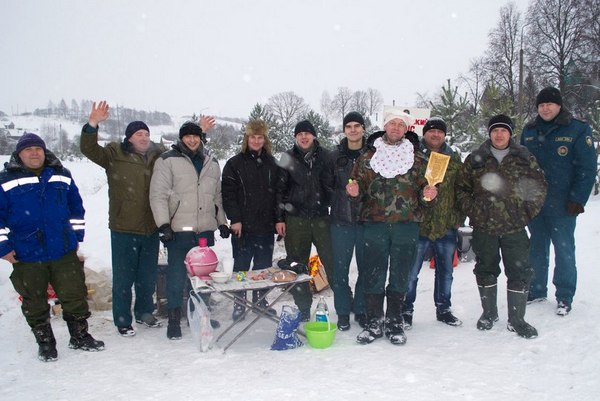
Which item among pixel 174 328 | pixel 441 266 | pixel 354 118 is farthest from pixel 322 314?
pixel 354 118

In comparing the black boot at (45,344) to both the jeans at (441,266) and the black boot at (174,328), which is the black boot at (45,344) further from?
the jeans at (441,266)

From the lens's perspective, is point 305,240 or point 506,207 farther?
point 305,240

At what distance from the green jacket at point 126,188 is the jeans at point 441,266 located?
9.20 ft

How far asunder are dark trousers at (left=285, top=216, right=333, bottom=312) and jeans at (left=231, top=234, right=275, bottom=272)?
36cm

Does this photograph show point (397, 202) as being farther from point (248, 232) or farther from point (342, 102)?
point (342, 102)

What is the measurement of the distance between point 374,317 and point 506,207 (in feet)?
5.25

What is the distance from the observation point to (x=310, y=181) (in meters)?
4.59

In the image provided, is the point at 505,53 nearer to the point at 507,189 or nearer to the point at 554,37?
the point at 554,37

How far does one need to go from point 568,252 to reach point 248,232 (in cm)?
329

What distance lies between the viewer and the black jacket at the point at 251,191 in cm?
473

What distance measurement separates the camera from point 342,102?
73562 mm

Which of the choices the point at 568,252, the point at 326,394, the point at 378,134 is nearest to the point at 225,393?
the point at 326,394

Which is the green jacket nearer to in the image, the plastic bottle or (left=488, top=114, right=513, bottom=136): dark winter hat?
the plastic bottle

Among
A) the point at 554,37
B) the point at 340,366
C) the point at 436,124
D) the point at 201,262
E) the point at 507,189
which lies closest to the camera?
the point at 340,366
